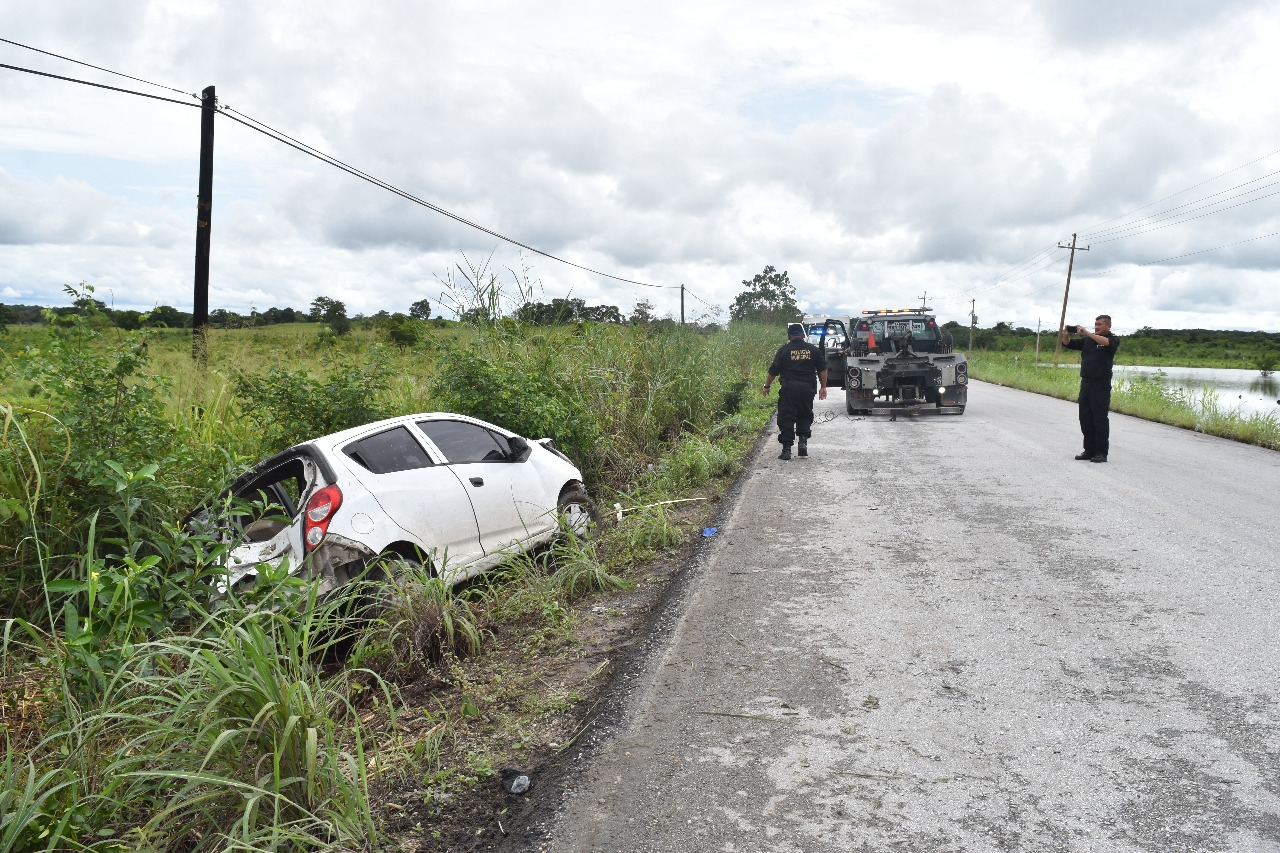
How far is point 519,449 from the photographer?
22.3 feet

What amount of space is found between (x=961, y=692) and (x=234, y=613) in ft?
12.0

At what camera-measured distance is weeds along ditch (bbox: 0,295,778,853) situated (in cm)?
288

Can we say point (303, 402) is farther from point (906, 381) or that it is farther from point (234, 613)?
point (906, 381)

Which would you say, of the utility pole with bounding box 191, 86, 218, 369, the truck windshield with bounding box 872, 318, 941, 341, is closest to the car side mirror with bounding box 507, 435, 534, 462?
the utility pole with bounding box 191, 86, 218, 369

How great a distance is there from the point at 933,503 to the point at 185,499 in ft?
21.7

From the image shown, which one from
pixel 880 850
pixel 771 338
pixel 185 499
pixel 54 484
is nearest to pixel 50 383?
pixel 54 484

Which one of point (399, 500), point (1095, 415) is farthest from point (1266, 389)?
point (399, 500)

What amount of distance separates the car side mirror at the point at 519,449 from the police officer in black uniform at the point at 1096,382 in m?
7.42

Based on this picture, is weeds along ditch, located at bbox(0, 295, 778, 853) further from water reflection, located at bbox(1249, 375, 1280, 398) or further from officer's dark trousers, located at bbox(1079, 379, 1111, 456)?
water reflection, located at bbox(1249, 375, 1280, 398)

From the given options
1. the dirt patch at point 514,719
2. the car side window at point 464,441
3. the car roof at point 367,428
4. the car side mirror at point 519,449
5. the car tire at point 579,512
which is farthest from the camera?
the car tire at point 579,512

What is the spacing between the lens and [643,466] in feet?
36.0

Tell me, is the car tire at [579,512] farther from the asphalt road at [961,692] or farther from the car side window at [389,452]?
the car side window at [389,452]

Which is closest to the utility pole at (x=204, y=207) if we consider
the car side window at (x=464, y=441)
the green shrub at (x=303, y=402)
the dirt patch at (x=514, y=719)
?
the green shrub at (x=303, y=402)

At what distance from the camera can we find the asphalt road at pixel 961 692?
2.85 m
